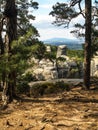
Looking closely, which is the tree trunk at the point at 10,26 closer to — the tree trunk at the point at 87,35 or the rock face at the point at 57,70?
the tree trunk at the point at 87,35

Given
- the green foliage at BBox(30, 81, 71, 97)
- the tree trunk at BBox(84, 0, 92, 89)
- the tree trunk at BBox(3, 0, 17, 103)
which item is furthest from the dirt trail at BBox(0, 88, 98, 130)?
the tree trunk at BBox(84, 0, 92, 89)

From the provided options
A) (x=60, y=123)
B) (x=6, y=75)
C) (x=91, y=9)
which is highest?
(x=91, y=9)

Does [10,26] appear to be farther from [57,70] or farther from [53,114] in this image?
[57,70]

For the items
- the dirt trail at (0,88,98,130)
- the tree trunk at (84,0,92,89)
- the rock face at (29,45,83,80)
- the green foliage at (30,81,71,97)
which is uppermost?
the tree trunk at (84,0,92,89)

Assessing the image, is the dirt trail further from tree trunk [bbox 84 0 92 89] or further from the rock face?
the rock face

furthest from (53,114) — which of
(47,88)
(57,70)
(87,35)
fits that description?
(57,70)

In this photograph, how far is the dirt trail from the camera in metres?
10.1

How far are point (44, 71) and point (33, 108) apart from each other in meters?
12.0

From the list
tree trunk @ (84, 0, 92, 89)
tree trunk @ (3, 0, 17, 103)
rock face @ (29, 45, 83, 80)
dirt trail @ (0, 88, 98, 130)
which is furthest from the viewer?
rock face @ (29, 45, 83, 80)

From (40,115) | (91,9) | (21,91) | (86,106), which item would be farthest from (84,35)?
(40,115)

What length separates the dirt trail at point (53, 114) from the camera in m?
10.1

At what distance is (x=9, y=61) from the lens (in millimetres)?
11375

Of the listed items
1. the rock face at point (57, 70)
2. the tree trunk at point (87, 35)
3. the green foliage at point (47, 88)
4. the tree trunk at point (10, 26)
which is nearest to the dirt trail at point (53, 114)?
the tree trunk at point (10, 26)

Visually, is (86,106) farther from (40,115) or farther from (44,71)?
(44,71)
